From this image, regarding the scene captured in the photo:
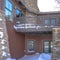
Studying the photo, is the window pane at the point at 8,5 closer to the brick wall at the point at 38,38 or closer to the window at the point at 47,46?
the brick wall at the point at 38,38

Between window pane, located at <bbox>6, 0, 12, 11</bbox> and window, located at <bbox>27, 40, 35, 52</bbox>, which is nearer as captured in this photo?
window pane, located at <bbox>6, 0, 12, 11</bbox>

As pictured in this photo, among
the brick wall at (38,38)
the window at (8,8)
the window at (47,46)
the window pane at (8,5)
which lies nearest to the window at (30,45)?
the brick wall at (38,38)

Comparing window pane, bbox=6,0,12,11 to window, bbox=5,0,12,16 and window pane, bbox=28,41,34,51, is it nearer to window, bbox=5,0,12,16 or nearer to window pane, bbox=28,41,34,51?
window, bbox=5,0,12,16

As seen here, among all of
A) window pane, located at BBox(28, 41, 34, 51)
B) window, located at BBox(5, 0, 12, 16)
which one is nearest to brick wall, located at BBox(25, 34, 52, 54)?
window pane, located at BBox(28, 41, 34, 51)

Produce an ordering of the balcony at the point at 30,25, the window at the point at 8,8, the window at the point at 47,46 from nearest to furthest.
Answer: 1. the window at the point at 8,8
2. the balcony at the point at 30,25
3. the window at the point at 47,46

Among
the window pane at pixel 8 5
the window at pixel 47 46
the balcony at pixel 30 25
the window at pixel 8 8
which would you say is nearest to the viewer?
the window at pixel 8 8

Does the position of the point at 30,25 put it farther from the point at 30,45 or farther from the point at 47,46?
the point at 47,46

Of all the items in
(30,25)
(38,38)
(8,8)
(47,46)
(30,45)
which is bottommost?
(47,46)

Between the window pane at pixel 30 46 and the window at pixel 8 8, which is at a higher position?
the window at pixel 8 8

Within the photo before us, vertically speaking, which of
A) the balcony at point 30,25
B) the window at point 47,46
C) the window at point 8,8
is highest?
the window at point 8,8

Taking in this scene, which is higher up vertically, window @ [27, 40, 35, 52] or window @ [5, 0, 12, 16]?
window @ [5, 0, 12, 16]

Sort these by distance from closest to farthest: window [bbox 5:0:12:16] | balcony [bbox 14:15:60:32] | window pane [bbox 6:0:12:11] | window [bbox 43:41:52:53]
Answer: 1. window [bbox 5:0:12:16]
2. window pane [bbox 6:0:12:11]
3. balcony [bbox 14:15:60:32]
4. window [bbox 43:41:52:53]

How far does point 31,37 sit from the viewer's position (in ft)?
67.4

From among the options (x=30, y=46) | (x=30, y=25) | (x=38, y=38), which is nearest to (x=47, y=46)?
(x=38, y=38)
